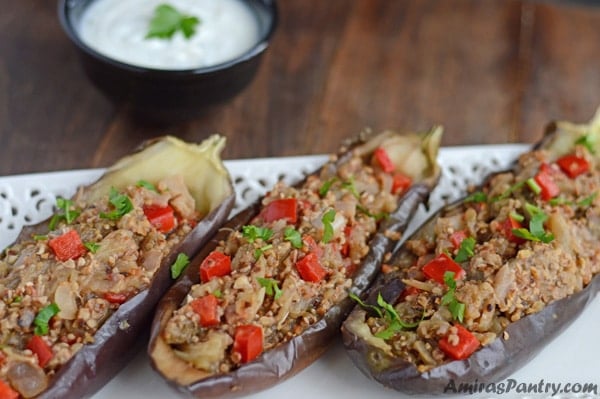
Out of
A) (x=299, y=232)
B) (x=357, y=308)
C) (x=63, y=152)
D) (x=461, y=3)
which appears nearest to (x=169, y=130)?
(x=63, y=152)

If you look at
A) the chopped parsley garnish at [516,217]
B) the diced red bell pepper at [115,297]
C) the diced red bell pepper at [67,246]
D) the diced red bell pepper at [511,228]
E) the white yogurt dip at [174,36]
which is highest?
the white yogurt dip at [174,36]

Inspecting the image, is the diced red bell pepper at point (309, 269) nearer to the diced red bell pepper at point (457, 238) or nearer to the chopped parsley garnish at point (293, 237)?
the chopped parsley garnish at point (293, 237)

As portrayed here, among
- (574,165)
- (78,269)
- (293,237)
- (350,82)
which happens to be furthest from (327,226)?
(350,82)

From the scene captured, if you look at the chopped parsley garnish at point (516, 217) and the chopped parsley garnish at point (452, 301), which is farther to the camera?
the chopped parsley garnish at point (516, 217)

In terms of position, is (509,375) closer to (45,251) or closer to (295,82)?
(45,251)

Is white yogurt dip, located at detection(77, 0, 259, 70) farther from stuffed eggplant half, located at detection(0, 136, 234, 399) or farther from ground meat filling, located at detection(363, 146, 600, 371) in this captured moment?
ground meat filling, located at detection(363, 146, 600, 371)

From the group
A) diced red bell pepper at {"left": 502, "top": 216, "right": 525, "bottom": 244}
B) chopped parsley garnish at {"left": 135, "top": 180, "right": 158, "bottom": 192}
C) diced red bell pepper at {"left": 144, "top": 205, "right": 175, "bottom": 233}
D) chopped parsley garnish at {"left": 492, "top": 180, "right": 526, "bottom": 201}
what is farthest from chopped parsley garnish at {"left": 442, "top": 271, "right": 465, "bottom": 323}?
chopped parsley garnish at {"left": 135, "top": 180, "right": 158, "bottom": 192}

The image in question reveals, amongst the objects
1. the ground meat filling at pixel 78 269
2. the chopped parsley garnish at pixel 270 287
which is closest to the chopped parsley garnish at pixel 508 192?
the chopped parsley garnish at pixel 270 287
